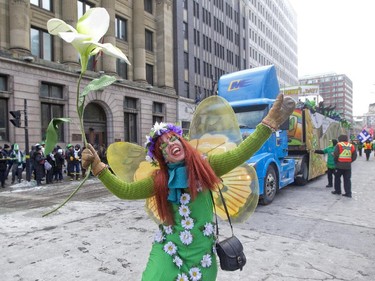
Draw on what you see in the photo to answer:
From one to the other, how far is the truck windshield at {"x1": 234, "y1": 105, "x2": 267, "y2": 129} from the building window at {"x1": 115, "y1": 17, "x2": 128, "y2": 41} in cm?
2025

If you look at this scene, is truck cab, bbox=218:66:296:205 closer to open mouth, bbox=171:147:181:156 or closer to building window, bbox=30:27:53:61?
open mouth, bbox=171:147:181:156

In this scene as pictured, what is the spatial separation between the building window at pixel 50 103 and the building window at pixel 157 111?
9.76 m

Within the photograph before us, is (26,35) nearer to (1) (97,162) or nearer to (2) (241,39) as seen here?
(1) (97,162)

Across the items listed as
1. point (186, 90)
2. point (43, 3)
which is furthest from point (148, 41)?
point (43, 3)

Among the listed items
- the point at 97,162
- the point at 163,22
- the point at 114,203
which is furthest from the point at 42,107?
the point at 97,162

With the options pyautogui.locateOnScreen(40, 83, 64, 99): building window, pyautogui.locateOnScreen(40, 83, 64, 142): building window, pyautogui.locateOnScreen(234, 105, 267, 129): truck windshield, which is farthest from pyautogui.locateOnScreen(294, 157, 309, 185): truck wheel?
pyautogui.locateOnScreen(40, 83, 64, 99): building window

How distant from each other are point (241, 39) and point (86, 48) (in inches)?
1969

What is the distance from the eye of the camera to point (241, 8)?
4875cm

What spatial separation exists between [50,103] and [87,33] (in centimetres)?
1994

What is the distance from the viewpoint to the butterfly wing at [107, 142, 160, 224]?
263 cm

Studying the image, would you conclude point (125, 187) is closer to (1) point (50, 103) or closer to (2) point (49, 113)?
(1) point (50, 103)

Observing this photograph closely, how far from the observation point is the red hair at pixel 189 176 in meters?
2.18

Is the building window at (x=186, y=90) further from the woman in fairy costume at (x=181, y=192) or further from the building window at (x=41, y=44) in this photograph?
the woman in fairy costume at (x=181, y=192)

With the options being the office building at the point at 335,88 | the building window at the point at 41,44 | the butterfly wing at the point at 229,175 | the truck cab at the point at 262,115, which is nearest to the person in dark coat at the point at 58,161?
the truck cab at the point at 262,115
